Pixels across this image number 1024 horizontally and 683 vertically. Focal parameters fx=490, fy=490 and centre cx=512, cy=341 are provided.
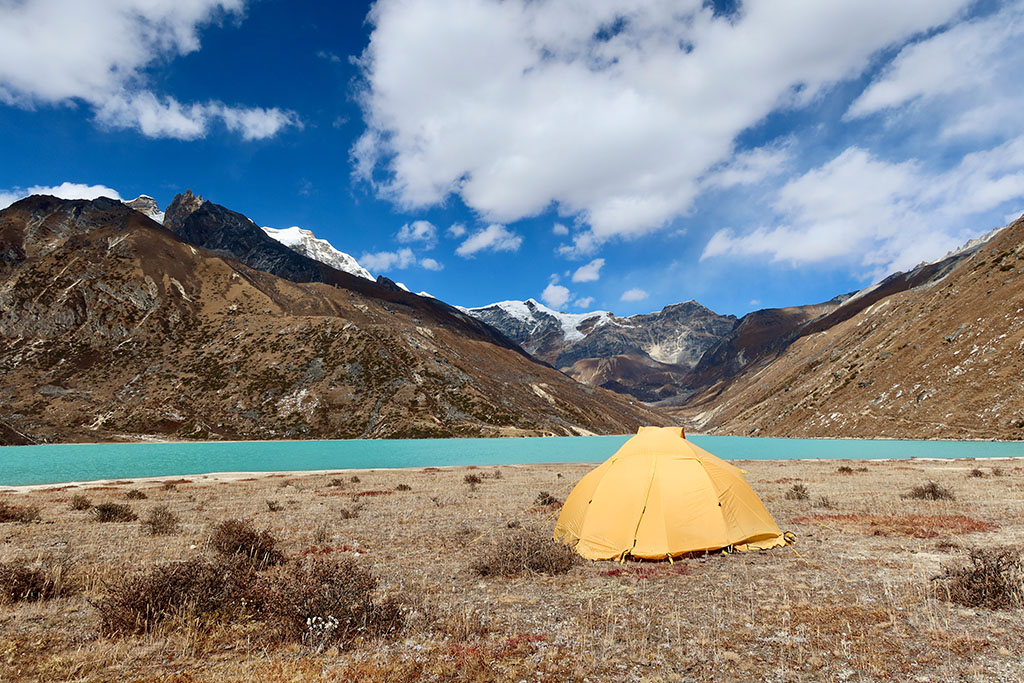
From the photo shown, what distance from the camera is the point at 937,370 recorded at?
9612 cm

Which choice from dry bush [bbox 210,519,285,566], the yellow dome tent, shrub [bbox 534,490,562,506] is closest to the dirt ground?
the yellow dome tent

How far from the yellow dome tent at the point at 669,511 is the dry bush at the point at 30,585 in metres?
12.4

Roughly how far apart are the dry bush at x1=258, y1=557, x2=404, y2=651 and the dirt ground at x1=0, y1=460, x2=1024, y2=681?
28 cm

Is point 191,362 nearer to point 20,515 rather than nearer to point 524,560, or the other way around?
point 20,515

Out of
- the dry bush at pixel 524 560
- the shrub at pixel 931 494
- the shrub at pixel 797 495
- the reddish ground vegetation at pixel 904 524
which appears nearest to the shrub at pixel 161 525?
the dry bush at pixel 524 560

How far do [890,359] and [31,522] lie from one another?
14365 cm

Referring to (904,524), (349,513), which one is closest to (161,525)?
(349,513)

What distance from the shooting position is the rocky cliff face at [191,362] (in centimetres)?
13425

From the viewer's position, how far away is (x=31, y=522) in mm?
20219

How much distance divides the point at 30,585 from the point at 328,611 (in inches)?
285

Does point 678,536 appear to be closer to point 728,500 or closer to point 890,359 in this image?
point 728,500

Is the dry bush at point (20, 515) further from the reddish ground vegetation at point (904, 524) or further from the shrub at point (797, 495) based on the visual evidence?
the shrub at point (797, 495)

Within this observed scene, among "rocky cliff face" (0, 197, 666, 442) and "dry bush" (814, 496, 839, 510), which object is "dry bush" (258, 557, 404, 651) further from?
"rocky cliff face" (0, 197, 666, 442)

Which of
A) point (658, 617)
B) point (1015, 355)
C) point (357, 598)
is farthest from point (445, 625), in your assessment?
point (1015, 355)
